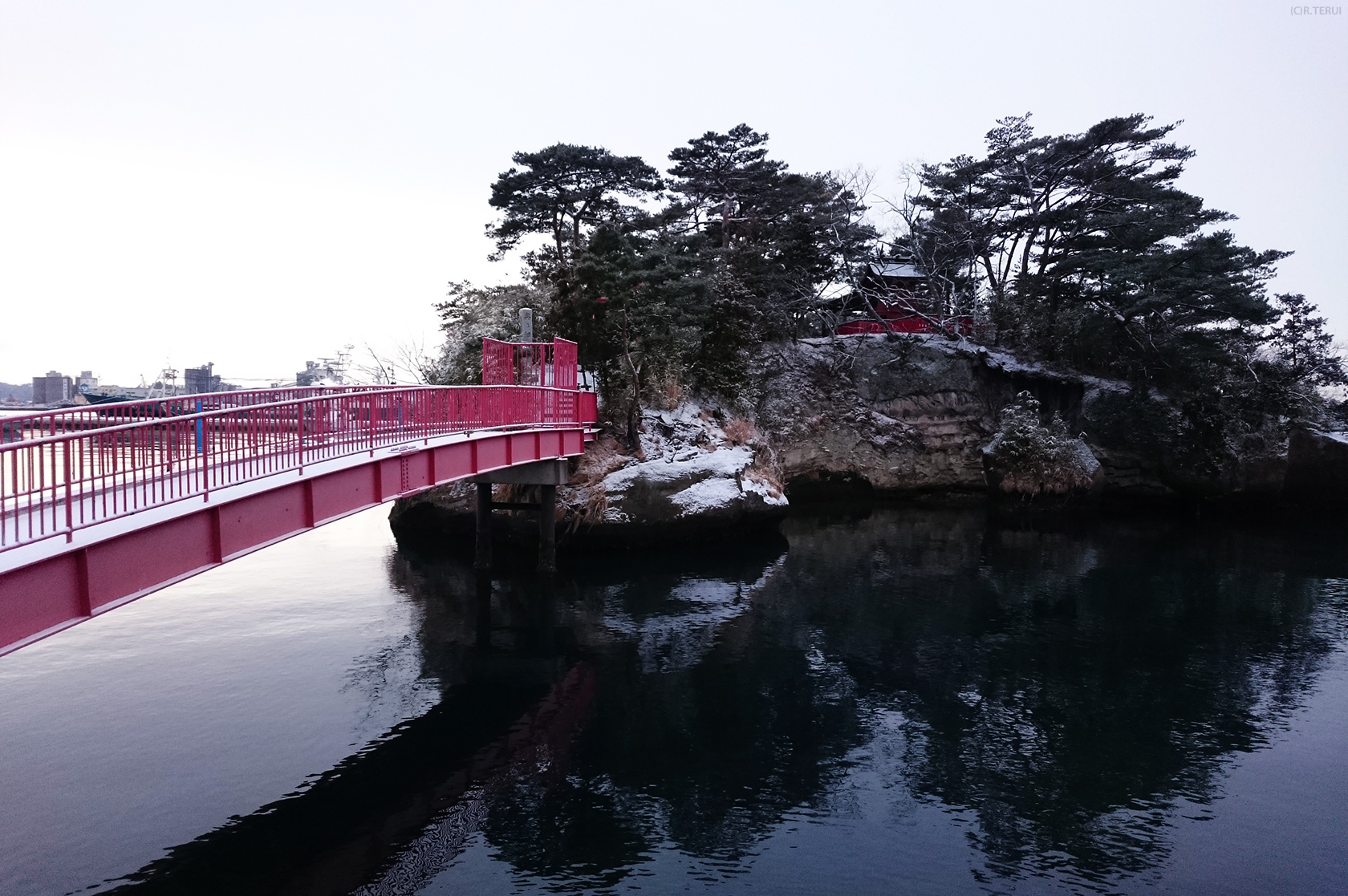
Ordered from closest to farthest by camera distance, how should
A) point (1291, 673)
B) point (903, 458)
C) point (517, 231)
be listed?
1. point (1291, 673)
2. point (517, 231)
3. point (903, 458)

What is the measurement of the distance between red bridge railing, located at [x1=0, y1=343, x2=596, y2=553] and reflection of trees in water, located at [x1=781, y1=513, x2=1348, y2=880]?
Answer: 30.0 ft

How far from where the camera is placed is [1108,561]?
961 inches

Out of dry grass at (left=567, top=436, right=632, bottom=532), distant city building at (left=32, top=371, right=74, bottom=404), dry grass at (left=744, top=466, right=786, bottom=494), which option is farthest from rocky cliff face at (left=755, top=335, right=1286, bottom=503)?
distant city building at (left=32, top=371, right=74, bottom=404)

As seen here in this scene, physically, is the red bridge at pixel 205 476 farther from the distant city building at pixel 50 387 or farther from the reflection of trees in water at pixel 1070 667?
the distant city building at pixel 50 387

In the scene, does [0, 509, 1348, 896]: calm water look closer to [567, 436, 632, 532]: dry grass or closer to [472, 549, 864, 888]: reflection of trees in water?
[472, 549, 864, 888]: reflection of trees in water

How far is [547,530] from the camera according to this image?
2270cm

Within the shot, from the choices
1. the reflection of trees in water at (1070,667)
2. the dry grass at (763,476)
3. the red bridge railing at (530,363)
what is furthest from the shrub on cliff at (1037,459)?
the red bridge railing at (530,363)

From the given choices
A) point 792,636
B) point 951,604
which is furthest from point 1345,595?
point 792,636

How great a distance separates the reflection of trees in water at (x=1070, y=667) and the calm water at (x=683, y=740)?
0.07m

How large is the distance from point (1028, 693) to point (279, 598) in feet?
53.8

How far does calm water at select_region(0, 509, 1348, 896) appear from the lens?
28.6 feet

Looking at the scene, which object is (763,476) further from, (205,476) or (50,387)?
(50,387)

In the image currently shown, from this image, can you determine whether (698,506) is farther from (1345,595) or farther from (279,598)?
(1345,595)

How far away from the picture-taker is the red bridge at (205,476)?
8.12 m
